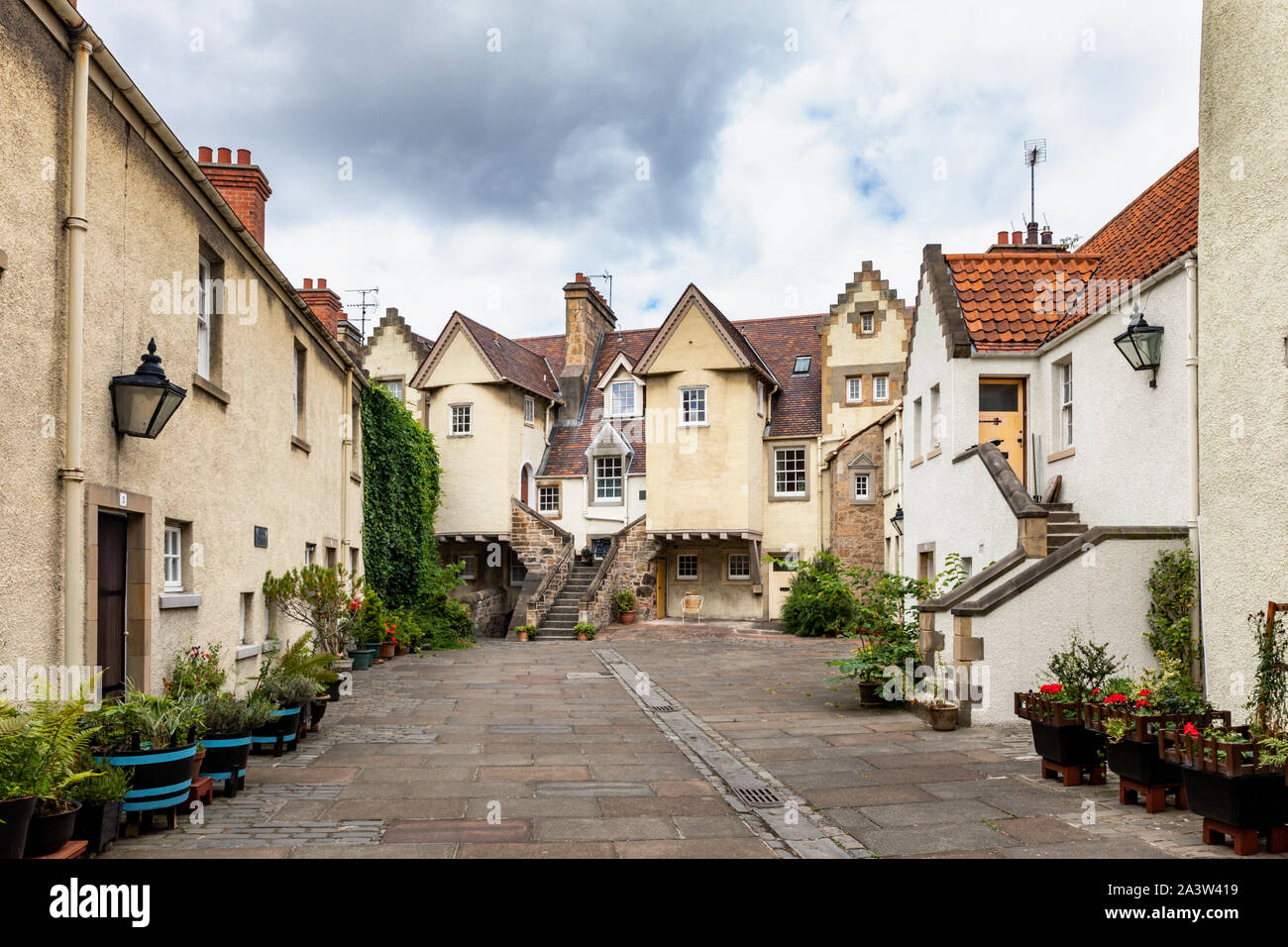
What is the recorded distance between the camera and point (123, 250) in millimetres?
8758

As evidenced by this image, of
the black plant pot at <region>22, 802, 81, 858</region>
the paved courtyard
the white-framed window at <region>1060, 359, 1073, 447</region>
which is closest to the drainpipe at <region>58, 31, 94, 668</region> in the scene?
the paved courtyard

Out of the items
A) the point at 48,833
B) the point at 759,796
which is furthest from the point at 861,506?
the point at 48,833

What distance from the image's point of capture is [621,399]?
3719 cm

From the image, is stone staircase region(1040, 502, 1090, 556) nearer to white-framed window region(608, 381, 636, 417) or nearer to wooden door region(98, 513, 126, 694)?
wooden door region(98, 513, 126, 694)

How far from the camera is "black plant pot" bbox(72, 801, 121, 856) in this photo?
6207mm

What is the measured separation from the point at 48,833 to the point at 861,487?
27.5 meters

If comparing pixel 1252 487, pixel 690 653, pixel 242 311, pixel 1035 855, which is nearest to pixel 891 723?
pixel 1252 487

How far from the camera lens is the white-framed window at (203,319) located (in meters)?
11.5

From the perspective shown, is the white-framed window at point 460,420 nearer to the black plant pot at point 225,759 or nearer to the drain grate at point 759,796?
the black plant pot at point 225,759

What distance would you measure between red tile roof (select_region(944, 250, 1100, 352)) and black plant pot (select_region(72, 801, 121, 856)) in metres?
13.4

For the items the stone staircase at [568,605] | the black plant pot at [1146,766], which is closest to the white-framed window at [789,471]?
the stone staircase at [568,605]

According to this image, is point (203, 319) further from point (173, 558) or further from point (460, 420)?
point (460, 420)

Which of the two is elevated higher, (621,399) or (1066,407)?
(621,399)
